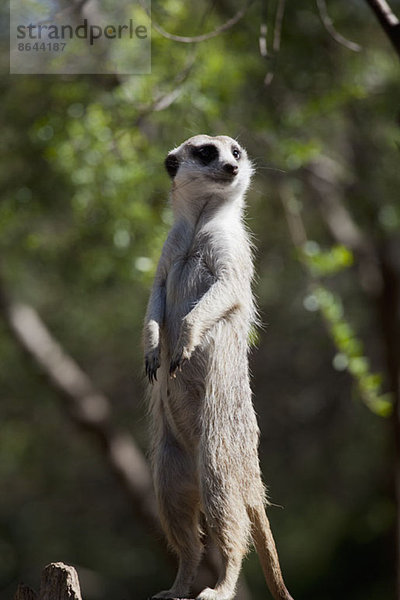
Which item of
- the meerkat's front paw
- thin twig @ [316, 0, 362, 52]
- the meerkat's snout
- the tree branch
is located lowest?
the meerkat's front paw

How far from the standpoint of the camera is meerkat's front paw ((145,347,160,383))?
3.52 metres

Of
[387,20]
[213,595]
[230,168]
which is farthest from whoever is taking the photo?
[387,20]

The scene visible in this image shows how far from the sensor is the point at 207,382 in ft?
12.1

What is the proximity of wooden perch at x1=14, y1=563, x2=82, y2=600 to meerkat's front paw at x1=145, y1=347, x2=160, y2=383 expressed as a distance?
79 cm

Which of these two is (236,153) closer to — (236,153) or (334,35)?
(236,153)

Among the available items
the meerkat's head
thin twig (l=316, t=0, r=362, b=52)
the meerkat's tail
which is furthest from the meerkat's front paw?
thin twig (l=316, t=0, r=362, b=52)

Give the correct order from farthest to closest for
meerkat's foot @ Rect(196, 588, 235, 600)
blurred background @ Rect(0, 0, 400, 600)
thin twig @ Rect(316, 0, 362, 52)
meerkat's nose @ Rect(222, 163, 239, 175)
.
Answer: blurred background @ Rect(0, 0, 400, 600), thin twig @ Rect(316, 0, 362, 52), meerkat's nose @ Rect(222, 163, 239, 175), meerkat's foot @ Rect(196, 588, 235, 600)

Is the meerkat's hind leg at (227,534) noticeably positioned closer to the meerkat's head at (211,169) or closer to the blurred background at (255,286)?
the blurred background at (255,286)

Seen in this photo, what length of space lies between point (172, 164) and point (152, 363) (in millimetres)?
→ 1104

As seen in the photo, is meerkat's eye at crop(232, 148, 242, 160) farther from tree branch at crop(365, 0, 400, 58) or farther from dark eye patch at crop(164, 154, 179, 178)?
tree branch at crop(365, 0, 400, 58)

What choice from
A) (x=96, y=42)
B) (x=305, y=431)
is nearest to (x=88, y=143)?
(x=96, y=42)

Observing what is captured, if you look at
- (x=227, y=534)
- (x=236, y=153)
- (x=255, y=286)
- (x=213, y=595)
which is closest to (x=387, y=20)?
(x=236, y=153)

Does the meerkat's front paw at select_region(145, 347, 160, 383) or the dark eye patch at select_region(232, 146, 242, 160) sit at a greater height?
the dark eye patch at select_region(232, 146, 242, 160)

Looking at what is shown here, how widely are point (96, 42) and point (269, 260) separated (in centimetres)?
384
